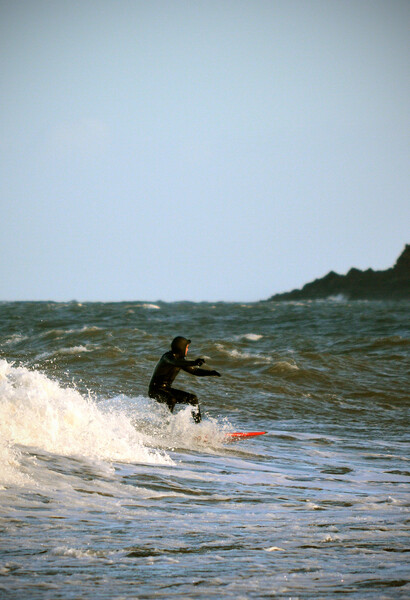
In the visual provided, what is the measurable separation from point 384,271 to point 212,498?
102 meters

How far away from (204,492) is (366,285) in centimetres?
10001

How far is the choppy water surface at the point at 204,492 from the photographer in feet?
12.8

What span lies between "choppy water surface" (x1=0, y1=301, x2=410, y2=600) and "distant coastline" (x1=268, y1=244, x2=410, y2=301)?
8415cm

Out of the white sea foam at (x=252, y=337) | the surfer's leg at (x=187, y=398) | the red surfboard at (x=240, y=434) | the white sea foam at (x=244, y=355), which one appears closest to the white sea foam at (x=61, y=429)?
the red surfboard at (x=240, y=434)

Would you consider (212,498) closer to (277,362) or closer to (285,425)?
(285,425)

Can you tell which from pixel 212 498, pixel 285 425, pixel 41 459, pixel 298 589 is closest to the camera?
pixel 298 589

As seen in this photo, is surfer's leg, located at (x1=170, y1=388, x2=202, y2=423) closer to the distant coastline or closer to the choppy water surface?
the choppy water surface

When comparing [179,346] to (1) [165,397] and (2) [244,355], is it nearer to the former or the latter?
(1) [165,397]

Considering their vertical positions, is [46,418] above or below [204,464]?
above

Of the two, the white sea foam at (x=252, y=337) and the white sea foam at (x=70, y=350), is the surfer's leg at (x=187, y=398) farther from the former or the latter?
the white sea foam at (x=252, y=337)

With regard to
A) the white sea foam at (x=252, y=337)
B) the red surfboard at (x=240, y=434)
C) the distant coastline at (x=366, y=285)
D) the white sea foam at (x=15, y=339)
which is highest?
the distant coastline at (x=366, y=285)

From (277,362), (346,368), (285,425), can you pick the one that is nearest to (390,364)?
(346,368)

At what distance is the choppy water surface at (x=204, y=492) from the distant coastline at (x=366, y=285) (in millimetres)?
84150

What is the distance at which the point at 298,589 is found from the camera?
375 cm
